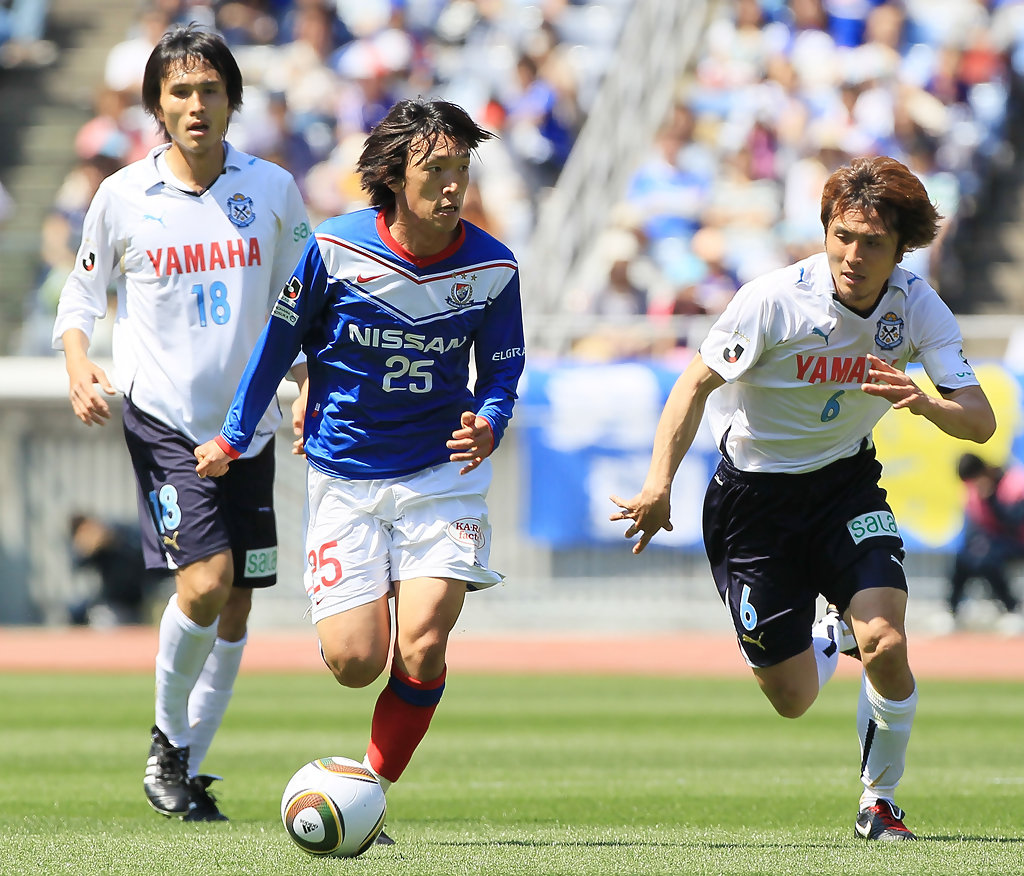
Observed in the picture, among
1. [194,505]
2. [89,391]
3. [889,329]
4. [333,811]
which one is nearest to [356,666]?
[333,811]

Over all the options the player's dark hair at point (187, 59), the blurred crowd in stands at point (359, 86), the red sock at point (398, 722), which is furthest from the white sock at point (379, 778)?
the blurred crowd in stands at point (359, 86)

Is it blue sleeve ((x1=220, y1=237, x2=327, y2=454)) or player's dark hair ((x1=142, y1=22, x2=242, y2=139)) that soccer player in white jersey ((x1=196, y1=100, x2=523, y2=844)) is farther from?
player's dark hair ((x1=142, y1=22, x2=242, y2=139))

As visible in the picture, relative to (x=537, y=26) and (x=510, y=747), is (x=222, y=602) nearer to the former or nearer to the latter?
(x=510, y=747)

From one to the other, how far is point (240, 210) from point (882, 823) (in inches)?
137

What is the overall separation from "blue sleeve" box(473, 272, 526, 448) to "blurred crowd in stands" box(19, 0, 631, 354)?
12.6 metres

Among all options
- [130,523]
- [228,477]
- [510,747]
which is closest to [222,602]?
[228,477]

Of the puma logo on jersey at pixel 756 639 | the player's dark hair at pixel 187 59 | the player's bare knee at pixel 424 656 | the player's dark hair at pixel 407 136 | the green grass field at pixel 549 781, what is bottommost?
the green grass field at pixel 549 781

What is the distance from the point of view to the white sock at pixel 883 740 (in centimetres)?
646

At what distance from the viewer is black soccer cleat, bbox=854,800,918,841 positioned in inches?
251

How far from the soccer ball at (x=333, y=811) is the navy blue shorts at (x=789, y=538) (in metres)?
1.69

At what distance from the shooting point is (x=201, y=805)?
7.07 m

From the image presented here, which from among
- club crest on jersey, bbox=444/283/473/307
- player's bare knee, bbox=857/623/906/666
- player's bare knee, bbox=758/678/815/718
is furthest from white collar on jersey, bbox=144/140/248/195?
player's bare knee, bbox=857/623/906/666

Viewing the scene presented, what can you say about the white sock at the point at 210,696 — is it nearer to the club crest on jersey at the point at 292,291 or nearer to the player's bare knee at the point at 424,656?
the player's bare knee at the point at 424,656

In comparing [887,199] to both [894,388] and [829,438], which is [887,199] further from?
[829,438]
